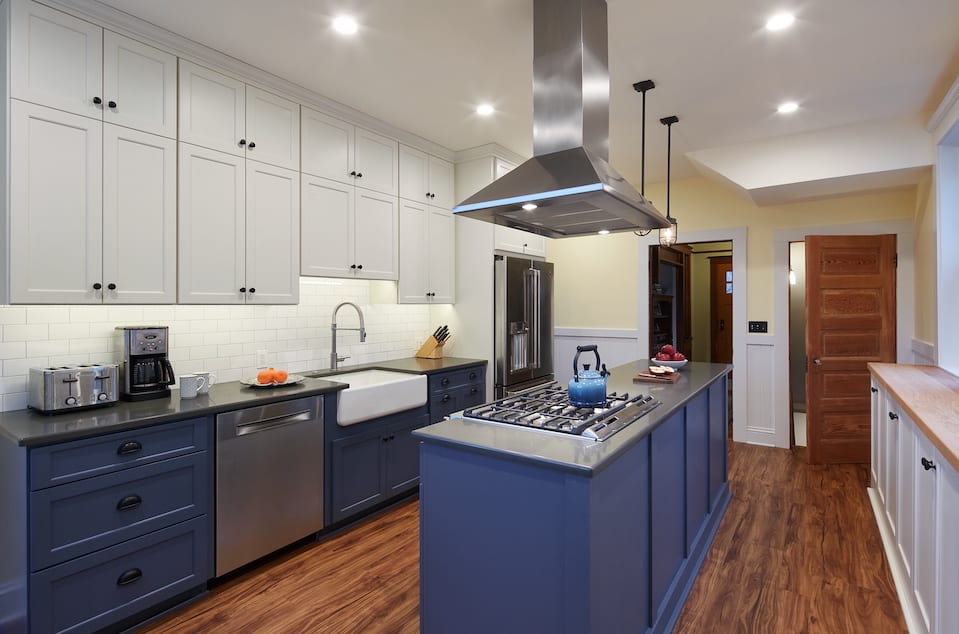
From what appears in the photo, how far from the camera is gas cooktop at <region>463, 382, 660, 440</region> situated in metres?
1.82

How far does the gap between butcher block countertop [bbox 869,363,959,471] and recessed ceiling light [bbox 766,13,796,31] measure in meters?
1.82

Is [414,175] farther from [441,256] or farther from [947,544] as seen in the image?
[947,544]

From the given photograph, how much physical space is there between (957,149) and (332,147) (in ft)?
13.1

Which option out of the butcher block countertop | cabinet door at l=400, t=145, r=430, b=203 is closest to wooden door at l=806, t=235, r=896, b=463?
the butcher block countertop

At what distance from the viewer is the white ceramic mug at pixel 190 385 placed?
2492mm

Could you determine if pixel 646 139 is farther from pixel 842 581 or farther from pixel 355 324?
pixel 842 581

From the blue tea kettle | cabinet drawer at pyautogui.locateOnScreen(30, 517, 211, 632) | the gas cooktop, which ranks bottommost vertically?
cabinet drawer at pyautogui.locateOnScreen(30, 517, 211, 632)

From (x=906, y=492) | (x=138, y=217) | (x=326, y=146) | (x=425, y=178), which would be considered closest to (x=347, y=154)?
(x=326, y=146)

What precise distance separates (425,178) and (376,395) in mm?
1881

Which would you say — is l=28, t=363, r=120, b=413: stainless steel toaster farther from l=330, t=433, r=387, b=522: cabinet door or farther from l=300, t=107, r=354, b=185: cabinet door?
l=300, t=107, r=354, b=185: cabinet door

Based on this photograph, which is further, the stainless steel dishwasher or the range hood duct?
the stainless steel dishwasher

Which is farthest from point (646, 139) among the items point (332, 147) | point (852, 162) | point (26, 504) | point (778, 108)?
point (26, 504)

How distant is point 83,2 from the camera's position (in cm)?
219

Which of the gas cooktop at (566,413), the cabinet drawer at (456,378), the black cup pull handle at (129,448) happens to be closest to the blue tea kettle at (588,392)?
the gas cooktop at (566,413)
